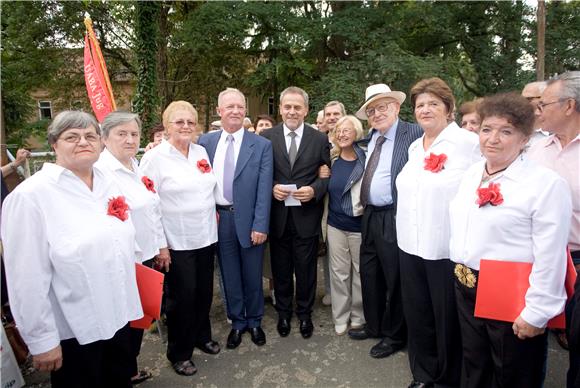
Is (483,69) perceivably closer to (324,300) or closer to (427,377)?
(324,300)

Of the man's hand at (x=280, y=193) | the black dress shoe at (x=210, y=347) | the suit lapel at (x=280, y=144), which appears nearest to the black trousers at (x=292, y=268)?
the man's hand at (x=280, y=193)

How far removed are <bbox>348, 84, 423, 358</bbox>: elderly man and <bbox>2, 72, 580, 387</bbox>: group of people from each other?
0.05 ft

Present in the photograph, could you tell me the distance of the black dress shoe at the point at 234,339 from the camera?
3734 millimetres

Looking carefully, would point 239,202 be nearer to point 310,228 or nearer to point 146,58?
point 310,228

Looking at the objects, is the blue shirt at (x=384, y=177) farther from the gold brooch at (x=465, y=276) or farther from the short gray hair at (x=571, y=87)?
the short gray hair at (x=571, y=87)

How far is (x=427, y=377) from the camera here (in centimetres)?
297

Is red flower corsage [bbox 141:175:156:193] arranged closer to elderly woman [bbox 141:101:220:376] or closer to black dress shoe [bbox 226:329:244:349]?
elderly woman [bbox 141:101:220:376]

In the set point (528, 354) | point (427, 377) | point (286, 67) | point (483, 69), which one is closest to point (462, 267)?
point (528, 354)

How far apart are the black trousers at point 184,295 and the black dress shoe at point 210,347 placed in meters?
0.23

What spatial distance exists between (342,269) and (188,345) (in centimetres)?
163

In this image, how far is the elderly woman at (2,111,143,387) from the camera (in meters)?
1.98

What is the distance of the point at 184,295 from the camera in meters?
3.31

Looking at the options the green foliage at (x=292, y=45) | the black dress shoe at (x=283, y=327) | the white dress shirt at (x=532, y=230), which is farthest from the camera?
the green foliage at (x=292, y=45)

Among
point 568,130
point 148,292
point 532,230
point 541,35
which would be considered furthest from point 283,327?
point 541,35
